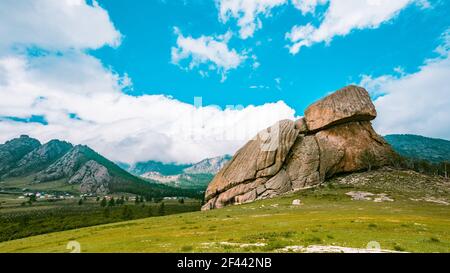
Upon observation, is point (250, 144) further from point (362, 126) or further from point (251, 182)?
point (362, 126)

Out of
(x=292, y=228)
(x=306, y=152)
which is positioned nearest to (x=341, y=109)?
(x=306, y=152)

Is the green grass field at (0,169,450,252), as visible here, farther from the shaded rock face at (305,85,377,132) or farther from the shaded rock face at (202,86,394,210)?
the shaded rock face at (305,85,377,132)

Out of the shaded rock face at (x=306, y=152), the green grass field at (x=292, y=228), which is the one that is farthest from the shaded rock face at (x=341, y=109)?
the green grass field at (x=292, y=228)

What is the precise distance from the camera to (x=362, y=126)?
148 meters

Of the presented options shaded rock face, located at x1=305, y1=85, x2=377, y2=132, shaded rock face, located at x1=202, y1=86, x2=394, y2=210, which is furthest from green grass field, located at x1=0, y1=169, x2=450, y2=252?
shaded rock face, located at x1=305, y1=85, x2=377, y2=132

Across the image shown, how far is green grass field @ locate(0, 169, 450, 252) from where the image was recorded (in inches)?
1148

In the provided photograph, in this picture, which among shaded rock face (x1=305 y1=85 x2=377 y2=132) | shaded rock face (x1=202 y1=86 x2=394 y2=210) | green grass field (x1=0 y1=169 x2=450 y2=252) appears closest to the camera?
green grass field (x1=0 y1=169 x2=450 y2=252)

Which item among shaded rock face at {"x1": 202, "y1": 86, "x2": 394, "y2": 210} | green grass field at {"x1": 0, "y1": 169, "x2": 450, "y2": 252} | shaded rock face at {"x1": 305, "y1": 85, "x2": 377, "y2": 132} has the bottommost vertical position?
green grass field at {"x1": 0, "y1": 169, "x2": 450, "y2": 252}

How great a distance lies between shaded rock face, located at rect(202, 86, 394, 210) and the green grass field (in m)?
13.9

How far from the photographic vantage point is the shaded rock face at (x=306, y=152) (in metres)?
132

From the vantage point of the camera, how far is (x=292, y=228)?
139 ft

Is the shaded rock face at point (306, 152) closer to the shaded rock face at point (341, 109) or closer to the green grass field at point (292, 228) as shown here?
the shaded rock face at point (341, 109)

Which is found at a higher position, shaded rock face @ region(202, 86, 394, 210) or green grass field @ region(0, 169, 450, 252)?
shaded rock face @ region(202, 86, 394, 210)
